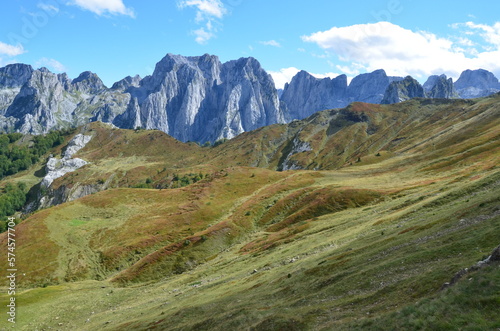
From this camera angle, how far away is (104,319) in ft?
170

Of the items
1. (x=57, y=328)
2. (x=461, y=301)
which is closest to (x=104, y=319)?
(x=57, y=328)

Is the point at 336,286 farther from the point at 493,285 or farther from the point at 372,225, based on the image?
the point at 372,225

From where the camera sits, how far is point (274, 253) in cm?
6309

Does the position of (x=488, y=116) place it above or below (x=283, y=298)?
above

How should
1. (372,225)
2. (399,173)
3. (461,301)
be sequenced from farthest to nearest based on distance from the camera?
1. (399,173)
2. (372,225)
3. (461,301)

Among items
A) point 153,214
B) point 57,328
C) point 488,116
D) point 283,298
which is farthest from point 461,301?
point 488,116

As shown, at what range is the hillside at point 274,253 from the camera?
2450 cm

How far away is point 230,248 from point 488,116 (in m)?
164

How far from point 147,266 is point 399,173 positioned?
298 feet

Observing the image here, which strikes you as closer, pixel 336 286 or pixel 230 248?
pixel 336 286

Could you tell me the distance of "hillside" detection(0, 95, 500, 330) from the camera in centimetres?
2450

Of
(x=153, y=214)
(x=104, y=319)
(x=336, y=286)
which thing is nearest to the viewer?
(x=336, y=286)

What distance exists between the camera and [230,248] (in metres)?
85.6

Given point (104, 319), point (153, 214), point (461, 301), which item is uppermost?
point (153, 214)
